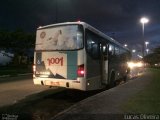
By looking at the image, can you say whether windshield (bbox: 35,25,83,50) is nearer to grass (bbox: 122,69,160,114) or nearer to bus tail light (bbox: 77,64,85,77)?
bus tail light (bbox: 77,64,85,77)

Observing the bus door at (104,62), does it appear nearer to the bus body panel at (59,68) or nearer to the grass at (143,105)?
the bus body panel at (59,68)

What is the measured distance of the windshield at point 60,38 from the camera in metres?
13.3

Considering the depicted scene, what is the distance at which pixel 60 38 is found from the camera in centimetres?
1381

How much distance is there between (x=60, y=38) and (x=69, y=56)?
1055mm

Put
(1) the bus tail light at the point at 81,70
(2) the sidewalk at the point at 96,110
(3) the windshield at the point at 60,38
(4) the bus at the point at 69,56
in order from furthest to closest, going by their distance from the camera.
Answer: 1. (3) the windshield at the point at 60,38
2. (4) the bus at the point at 69,56
3. (1) the bus tail light at the point at 81,70
4. (2) the sidewalk at the point at 96,110

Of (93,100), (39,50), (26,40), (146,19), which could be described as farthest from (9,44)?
(93,100)

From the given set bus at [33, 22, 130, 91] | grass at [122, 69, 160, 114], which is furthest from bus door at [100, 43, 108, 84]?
grass at [122, 69, 160, 114]

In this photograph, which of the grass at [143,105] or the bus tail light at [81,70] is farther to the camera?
the bus tail light at [81,70]

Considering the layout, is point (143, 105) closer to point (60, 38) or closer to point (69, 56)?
point (69, 56)

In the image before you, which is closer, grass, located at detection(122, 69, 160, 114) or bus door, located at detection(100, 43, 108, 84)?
grass, located at detection(122, 69, 160, 114)

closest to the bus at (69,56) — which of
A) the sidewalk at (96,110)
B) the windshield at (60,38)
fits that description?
the windshield at (60,38)

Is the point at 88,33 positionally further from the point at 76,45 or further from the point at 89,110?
the point at 89,110

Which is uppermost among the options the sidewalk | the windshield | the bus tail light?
the windshield

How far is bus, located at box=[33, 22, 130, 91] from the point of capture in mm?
13078
